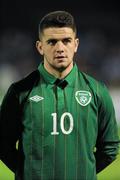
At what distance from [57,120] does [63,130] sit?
6 cm

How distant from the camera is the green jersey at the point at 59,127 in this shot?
2.25 meters

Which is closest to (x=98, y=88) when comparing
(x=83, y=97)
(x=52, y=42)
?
(x=83, y=97)

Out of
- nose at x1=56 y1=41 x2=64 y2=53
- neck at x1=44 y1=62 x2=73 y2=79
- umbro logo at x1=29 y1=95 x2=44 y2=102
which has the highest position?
nose at x1=56 y1=41 x2=64 y2=53

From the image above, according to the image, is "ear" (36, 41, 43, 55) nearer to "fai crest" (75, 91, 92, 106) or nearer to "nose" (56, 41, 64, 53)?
"nose" (56, 41, 64, 53)

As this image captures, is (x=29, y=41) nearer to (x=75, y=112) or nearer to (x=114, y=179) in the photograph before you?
(x=75, y=112)

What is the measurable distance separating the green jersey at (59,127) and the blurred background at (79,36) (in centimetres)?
15

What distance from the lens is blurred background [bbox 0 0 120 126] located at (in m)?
2.46

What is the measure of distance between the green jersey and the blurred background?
6.1 inches

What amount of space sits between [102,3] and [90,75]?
1.35 feet

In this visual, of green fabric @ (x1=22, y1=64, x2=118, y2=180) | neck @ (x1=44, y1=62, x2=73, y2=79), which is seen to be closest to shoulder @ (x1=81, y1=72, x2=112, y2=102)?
green fabric @ (x1=22, y1=64, x2=118, y2=180)

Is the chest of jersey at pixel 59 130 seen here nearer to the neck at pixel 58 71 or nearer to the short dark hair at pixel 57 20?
the neck at pixel 58 71

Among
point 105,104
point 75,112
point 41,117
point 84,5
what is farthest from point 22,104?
point 84,5

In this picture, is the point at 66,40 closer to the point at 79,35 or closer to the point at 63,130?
the point at 79,35

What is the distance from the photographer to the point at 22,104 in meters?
2.27
